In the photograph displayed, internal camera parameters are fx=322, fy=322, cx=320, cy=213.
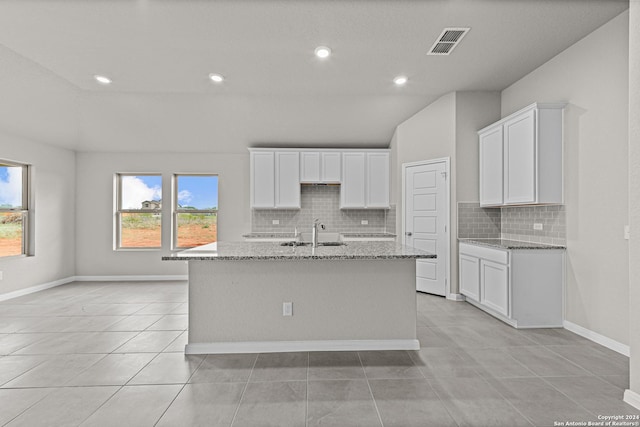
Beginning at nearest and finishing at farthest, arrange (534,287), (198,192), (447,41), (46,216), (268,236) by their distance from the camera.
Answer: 1. (447,41)
2. (534,287)
3. (46,216)
4. (268,236)
5. (198,192)

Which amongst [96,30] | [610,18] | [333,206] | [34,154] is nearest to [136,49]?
[96,30]

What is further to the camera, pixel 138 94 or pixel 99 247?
pixel 99 247

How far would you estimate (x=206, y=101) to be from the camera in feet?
15.9

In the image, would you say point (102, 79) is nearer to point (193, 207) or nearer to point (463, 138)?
point (193, 207)

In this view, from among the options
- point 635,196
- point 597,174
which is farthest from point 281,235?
point 635,196

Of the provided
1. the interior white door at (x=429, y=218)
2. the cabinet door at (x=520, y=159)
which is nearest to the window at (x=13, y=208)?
the interior white door at (x=429, y=218)

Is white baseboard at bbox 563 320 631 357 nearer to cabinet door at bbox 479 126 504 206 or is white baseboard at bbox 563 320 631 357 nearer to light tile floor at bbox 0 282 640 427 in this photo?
light tile floor at bbox 0 282 640 427

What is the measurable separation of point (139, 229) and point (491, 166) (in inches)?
241

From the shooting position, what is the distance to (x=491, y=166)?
4207 mm

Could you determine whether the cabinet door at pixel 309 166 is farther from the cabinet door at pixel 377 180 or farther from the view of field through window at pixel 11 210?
the view of field through window at pixel 11 210

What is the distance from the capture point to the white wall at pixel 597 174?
9.30 feet

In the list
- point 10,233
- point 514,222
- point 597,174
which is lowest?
point 10,233

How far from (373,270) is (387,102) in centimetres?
303

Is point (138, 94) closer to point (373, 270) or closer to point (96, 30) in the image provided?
point (96, 30)
